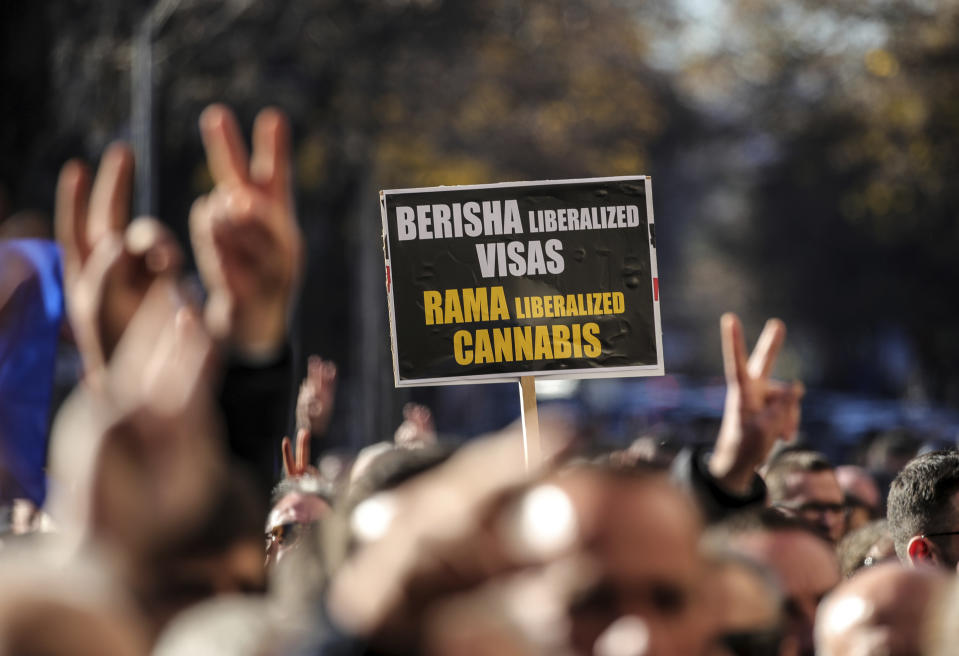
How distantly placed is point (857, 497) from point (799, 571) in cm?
317

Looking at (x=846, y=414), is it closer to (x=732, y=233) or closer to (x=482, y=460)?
(x=732, y=233)

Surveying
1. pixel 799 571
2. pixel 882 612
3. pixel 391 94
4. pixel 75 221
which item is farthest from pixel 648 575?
pixel 391 94

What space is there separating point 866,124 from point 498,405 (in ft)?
24.7

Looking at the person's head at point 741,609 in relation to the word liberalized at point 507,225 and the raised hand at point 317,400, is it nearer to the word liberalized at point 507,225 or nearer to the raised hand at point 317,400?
the word liberalized at point 507,225

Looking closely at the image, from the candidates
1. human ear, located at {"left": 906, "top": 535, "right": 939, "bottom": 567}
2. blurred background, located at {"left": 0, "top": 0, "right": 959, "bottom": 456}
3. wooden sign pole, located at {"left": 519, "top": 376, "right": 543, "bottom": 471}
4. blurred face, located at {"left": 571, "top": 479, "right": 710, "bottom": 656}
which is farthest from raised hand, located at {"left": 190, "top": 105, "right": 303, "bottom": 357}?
blurred background, located at {"left": 0, "top": 0, "right": 959, "bottom": 456}

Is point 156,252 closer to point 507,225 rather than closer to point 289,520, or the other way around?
point 289,520

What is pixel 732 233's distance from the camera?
35.5 meters

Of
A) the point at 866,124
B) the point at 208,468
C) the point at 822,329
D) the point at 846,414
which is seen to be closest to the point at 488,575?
the point at 208,468

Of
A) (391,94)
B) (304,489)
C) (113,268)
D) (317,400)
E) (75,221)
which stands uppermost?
(391,94)

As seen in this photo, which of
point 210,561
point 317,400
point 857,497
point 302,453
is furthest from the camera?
point 317,400

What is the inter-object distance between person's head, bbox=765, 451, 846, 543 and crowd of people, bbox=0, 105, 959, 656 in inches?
95.2

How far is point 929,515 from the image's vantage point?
4.24m

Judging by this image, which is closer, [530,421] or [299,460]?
[530,421]

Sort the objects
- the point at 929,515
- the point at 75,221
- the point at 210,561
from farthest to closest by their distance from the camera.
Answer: the point at 929,515 → the point at 75,221 → the point at 210,561
